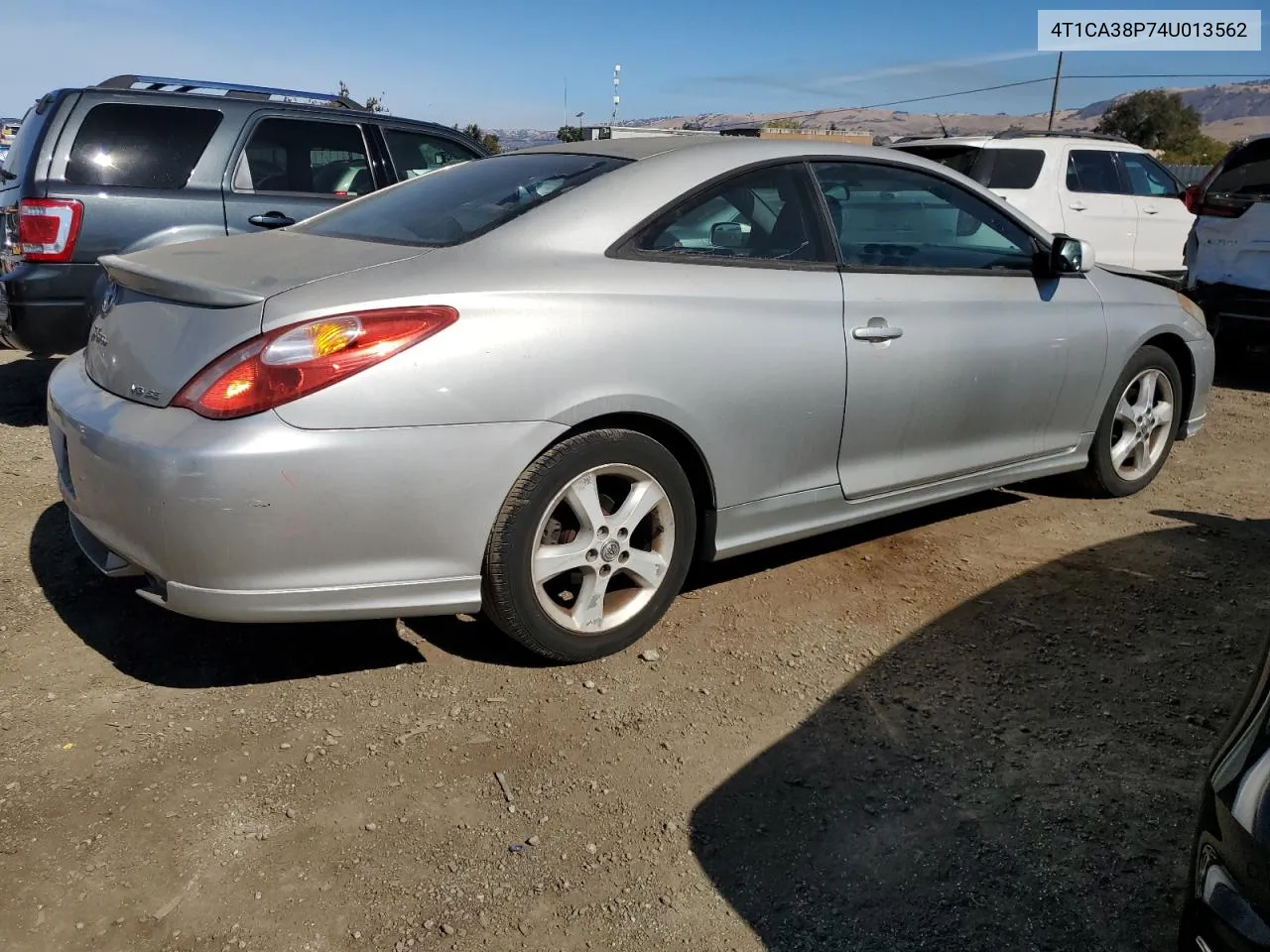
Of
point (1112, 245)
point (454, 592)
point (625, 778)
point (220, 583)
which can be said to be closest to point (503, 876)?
point (625, 778)

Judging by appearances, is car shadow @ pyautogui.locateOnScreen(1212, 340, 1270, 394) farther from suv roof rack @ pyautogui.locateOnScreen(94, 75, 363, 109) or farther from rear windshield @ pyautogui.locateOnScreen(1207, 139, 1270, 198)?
suv roof rack @ pyautogui.locateOnScreen(94, 75, 363, 109)

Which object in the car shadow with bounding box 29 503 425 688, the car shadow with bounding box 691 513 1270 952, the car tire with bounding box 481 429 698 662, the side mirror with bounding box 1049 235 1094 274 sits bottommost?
the car shadow with bounding box 29 503 425 688

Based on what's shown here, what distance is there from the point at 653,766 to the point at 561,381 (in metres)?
1.04

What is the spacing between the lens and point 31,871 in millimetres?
2301

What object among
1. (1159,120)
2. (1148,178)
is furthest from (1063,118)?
(1148,178)

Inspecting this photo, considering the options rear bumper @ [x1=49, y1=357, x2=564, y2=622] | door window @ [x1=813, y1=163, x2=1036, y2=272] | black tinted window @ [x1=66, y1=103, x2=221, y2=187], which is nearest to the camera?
rear bumper @ [x1=49, y1=357, x2=564, y2=622]

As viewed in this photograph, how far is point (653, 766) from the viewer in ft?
9.05

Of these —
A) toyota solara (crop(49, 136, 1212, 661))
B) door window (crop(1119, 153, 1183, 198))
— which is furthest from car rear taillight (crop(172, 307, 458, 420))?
door window (crop(1119, 153, 1183, 198))

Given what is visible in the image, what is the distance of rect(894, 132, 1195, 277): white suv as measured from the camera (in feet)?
31.0

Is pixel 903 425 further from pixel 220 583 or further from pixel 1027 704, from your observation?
pixel 220 583

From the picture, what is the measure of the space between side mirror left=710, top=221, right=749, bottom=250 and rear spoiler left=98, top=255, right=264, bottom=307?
4.62 feet

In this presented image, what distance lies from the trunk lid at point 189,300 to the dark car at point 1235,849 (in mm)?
2223

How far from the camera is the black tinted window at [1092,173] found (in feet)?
31.9

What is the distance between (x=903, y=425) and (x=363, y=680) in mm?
1988
